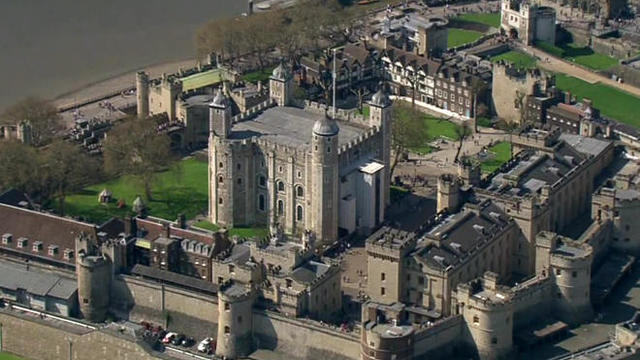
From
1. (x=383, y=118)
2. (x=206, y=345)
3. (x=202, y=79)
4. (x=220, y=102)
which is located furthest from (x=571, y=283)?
(x=202, y=79)

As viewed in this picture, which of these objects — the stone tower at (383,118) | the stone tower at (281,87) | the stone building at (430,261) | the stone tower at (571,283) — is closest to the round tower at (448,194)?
the stone building at (430,261)

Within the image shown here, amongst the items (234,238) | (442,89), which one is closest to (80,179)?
(234,238)

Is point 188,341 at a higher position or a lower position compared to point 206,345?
lower

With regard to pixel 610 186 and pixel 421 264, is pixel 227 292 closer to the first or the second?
pixel 421 264

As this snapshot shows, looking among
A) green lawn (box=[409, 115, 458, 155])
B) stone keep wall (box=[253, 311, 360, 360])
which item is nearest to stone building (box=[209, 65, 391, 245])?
green lawn (box=[409, 115, 458, 155])

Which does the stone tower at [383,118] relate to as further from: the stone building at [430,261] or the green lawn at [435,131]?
the green lawn at [435,131]

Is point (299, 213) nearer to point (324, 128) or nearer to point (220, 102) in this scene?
point (324, 128)
